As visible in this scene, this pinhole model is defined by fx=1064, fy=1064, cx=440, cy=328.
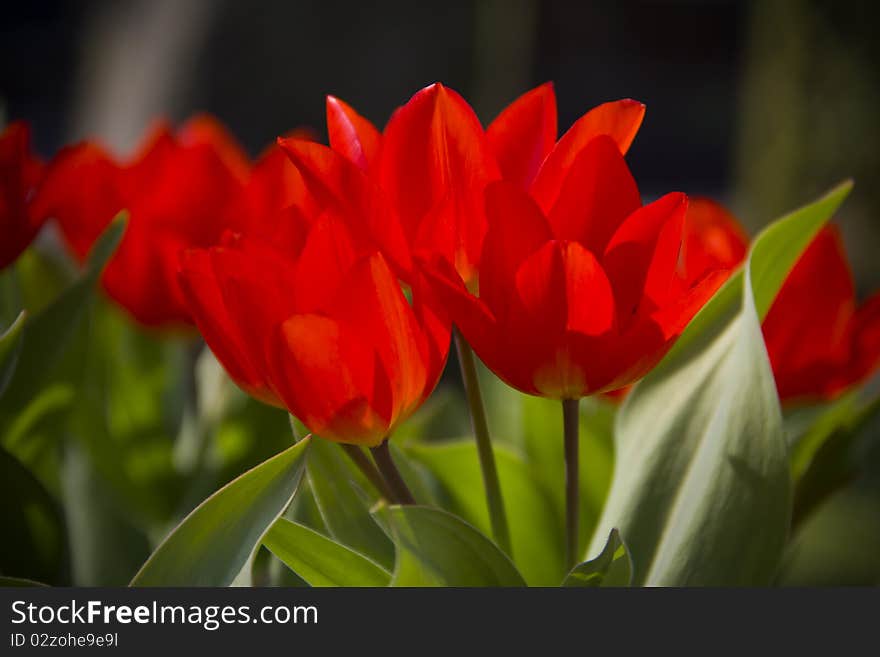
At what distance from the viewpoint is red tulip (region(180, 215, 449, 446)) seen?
0.28 metres

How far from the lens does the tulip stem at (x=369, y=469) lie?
1.01 feet

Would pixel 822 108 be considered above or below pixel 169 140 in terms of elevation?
above

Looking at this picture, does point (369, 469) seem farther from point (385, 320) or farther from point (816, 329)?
point (816, 329)

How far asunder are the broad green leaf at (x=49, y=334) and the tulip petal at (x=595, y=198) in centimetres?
19

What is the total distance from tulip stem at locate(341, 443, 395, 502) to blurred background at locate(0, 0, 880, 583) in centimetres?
35

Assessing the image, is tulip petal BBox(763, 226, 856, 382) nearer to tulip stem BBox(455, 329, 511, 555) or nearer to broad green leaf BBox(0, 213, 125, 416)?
tulip stem BBox(455, 329, 511, 555)

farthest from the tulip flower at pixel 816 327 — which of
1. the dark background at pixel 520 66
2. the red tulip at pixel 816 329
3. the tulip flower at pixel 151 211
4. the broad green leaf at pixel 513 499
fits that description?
the dark background at pixel 520 66

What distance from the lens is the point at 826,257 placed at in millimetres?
417

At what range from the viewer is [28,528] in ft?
1.23

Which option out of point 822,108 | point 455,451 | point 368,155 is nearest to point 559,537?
point 455,451

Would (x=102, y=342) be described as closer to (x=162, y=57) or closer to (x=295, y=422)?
(x=295, y=422)

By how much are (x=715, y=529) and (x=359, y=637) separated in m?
0.11

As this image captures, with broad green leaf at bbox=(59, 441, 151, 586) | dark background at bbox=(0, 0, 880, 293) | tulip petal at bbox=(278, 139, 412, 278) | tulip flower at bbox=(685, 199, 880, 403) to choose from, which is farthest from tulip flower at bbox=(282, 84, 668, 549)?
dark background at bbox=(0, 0, 880, 293)

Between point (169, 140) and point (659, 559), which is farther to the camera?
point (169, 140)
